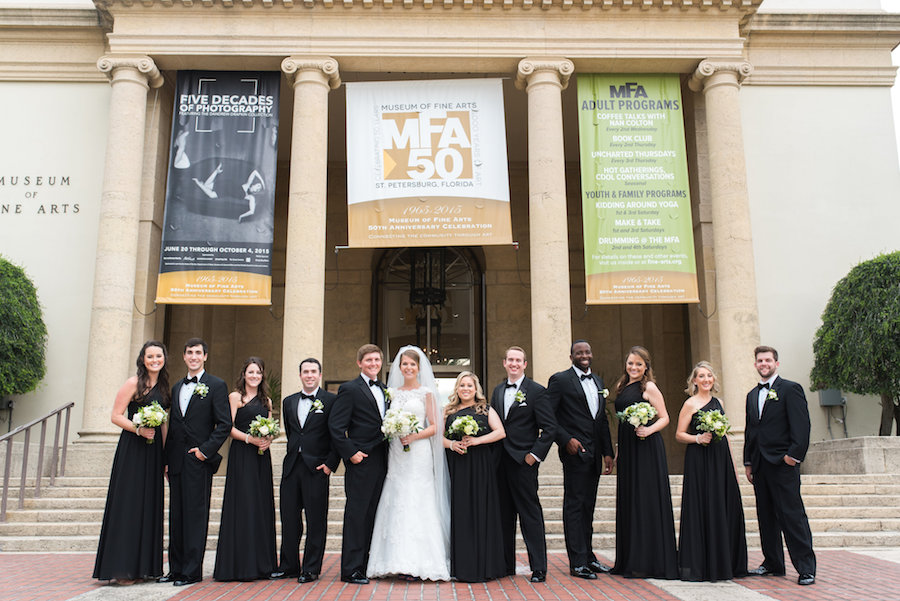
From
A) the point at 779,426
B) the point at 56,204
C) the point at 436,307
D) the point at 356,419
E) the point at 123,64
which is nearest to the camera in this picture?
the point at 356,419

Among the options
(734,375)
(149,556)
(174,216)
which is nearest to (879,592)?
(149,556)

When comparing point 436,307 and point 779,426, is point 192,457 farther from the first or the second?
point 436,307

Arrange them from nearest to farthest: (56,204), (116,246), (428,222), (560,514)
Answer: (560,514)
(116,246)
(428,222)
(56,204)

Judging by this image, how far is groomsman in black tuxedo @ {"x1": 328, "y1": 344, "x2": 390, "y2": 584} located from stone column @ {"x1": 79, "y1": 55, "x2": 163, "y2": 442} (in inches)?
283

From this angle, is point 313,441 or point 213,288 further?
point 213,288

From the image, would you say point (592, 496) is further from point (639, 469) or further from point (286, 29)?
point (286, 29)

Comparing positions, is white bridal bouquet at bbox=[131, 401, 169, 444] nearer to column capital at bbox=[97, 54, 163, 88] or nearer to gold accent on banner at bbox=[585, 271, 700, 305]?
gold accent on banner at bbox=[585, 271, 700, 305]

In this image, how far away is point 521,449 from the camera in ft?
21.3

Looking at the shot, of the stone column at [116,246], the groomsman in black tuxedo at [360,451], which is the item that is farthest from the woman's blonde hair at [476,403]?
the stone column at [116,246]

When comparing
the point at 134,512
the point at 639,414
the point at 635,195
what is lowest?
the point at 134,512

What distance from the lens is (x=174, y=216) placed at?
13.1m

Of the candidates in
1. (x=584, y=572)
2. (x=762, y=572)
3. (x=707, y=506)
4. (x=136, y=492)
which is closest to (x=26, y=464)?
(x=136, y=492)

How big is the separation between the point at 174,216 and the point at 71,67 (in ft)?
14.0

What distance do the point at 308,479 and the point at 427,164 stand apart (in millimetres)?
7822
